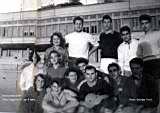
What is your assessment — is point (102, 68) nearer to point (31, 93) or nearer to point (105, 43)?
point (105, 43)

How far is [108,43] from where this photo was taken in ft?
9.28

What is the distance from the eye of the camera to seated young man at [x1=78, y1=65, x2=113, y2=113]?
9.12 feet

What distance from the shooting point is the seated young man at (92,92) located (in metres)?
2.78

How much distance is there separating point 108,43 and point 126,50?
0.16 metres

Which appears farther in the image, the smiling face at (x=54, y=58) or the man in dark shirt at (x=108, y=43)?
the smiling face at (x=54, y=58)

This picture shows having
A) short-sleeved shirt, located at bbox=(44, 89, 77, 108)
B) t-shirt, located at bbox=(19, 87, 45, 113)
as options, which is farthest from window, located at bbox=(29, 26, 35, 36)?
short-sleeved shirt, located at bbox=(44, 89, 77, 108)

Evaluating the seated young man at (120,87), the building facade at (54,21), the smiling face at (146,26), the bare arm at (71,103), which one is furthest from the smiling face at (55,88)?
the smiling face at (146,26)

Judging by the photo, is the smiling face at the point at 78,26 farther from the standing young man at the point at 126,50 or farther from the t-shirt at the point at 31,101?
the t-shirt at the point at 31,101

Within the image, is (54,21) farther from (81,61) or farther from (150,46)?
(150,46)

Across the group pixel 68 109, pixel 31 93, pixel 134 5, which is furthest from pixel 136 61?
pixel 31 93

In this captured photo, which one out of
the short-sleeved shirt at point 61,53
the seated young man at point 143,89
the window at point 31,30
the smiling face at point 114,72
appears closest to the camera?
the seated young man at point 143,89

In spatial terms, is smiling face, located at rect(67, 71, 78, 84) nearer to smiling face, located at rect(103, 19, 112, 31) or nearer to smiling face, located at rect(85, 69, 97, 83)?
smiling face, located at rect(85, 69, 97, 83)

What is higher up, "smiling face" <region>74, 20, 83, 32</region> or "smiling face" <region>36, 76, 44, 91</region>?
"smiling face" <region>74, 20, 83, 32</region>

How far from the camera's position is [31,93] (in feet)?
9.76
